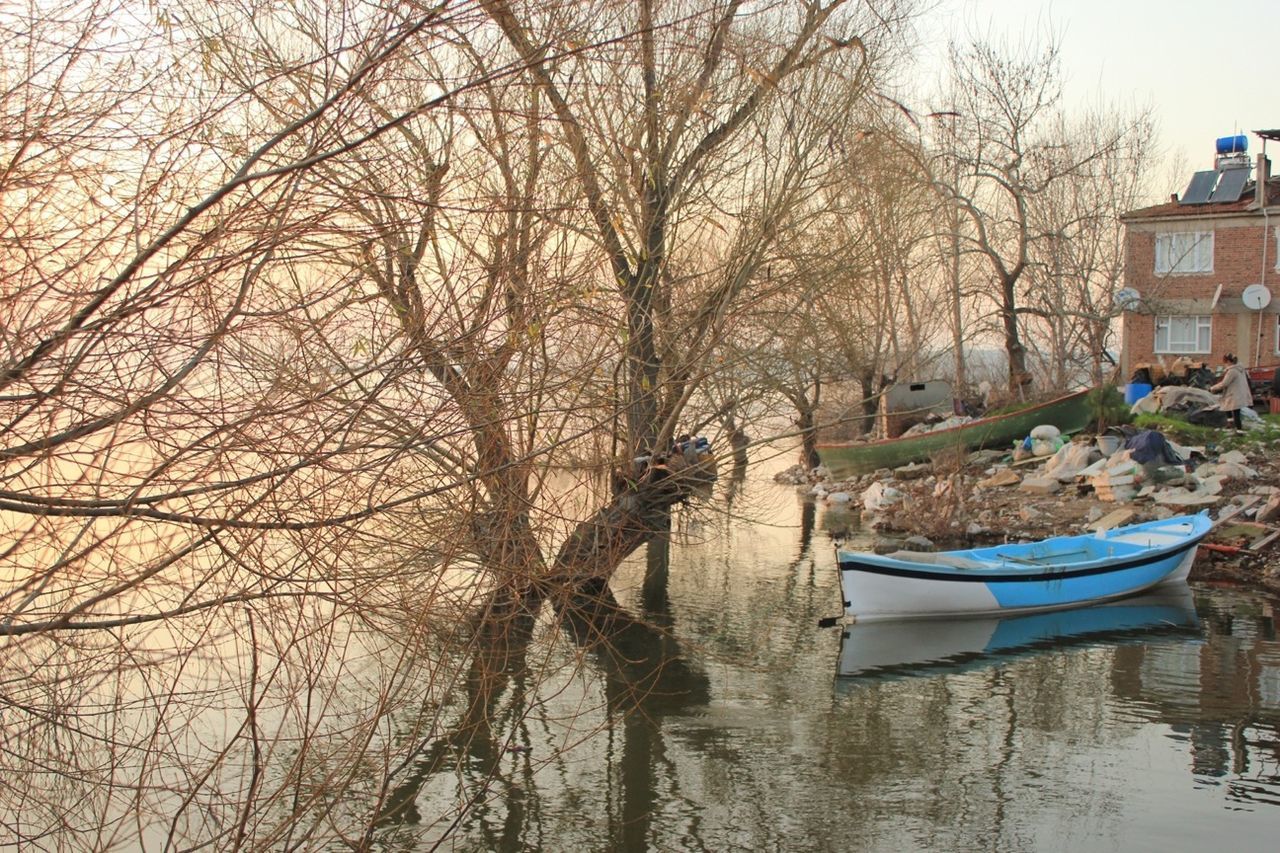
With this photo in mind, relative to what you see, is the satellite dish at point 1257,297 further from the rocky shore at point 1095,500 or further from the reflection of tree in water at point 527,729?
the reflection of tree in water at point 527,729

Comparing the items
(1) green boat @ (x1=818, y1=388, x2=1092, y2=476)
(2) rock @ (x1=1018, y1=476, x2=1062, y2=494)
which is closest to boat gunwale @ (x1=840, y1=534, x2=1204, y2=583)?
(2) rock @ (x1=1018, y1=476, x2=1062, y2=494)

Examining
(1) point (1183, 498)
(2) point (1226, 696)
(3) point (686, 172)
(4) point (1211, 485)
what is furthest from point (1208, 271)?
(3) point (686, 172)

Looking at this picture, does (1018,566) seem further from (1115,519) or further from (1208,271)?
A: (1208,271)

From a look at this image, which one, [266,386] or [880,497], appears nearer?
[266,386]

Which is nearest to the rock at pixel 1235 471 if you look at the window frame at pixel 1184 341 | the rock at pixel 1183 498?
the rock at pixel 1183 498

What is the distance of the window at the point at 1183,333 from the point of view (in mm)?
34625

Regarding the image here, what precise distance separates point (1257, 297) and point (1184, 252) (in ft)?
8.85

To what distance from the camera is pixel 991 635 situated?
14469 mm

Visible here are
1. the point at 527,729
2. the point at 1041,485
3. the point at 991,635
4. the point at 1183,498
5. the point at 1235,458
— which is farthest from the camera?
the point at 1041,485

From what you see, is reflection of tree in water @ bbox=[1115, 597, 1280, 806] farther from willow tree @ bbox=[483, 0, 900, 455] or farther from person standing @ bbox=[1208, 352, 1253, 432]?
person standing @ bbox=[1208, 352, 1253, 432]

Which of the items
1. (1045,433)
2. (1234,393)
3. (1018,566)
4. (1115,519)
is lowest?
(1018,566)

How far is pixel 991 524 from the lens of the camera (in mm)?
20719

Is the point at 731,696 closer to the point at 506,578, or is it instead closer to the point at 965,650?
Answer: the point at 965,650

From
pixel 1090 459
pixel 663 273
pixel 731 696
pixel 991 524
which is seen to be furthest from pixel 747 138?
pixel 1090 459
